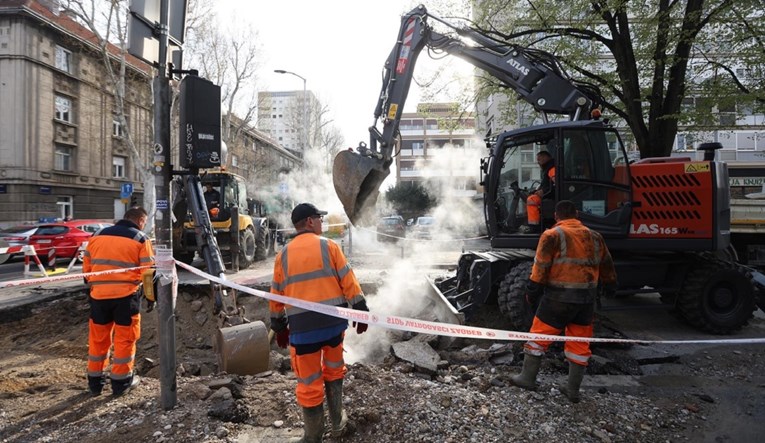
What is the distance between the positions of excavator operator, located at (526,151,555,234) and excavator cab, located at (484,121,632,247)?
0.13ft

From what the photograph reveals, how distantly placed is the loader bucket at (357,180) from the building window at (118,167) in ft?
93.8

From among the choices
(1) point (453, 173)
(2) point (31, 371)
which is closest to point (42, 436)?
(2) point (31, 371)

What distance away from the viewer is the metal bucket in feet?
14.5

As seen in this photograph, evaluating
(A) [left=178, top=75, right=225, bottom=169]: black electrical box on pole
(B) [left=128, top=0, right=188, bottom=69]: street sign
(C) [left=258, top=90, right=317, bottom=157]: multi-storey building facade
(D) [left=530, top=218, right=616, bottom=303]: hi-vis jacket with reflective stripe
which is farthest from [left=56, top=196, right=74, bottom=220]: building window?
(D) [left=530, top=218, right=616, bottom=303]: hi-vis jacket with reflective stripe

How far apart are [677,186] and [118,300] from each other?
259 inches

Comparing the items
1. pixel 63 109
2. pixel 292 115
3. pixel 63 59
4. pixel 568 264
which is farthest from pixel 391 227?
pixel 292 115

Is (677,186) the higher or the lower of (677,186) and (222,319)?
the higher

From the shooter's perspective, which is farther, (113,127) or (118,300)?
(113,127)

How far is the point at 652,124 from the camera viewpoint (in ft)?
32.6

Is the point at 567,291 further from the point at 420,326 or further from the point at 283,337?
the point at 283,337

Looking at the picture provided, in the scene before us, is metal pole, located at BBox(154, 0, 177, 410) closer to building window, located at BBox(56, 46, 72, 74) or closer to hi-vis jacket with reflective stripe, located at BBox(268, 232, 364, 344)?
hi-vis jacket with reflective stripe, located at BBox(268, 232, 364, 344)

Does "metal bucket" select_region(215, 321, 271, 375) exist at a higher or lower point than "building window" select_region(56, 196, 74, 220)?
lower

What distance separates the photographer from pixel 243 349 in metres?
4.45

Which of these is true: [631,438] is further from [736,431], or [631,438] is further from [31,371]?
[31,371]
